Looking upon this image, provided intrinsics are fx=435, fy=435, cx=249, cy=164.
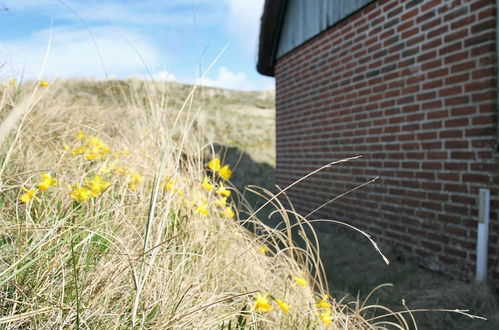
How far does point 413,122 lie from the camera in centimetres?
366

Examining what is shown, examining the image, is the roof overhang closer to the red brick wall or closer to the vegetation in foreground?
the red brick wall

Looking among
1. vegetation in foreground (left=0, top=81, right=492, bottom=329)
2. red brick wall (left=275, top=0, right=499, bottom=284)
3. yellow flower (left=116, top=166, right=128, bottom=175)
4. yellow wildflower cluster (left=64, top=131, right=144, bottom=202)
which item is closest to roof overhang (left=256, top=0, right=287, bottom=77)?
red brick wall (left=275, top=0, right=499, bottom=284)

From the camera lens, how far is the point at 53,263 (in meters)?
1.48

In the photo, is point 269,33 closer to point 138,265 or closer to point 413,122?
Answer: point 413,122

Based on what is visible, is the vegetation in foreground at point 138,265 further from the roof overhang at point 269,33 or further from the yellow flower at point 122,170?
the roof overhang at point 269,33

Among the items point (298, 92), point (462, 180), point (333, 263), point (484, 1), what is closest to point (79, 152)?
point (333, 263)

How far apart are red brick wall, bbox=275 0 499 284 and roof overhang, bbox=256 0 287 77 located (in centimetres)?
110

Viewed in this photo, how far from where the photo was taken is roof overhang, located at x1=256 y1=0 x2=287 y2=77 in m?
6.20

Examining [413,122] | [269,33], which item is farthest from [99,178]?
[269,33]

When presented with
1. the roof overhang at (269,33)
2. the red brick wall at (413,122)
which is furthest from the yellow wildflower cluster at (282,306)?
the roof overhang at (269,33)

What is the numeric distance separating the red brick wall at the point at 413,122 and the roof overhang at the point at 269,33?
3.62 ft

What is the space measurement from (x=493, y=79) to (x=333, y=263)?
1.93 metres

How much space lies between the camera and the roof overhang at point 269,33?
6.20 meters

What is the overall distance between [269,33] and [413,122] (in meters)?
3.44
